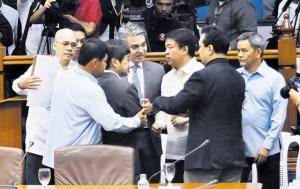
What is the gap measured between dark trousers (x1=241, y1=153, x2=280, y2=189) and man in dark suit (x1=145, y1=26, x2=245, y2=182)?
2.36 ft

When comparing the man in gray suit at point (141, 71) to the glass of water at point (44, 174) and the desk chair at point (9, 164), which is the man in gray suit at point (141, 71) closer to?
the desk chair at point (9, 164)

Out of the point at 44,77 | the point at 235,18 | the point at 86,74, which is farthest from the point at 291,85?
the point at 235,18

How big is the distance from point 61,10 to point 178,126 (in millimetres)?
2548

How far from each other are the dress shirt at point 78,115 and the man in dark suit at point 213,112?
36cm

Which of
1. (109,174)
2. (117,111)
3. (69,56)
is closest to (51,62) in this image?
(69,56)

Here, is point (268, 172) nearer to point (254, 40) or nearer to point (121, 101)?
point (254, 40)

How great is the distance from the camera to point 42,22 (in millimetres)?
9914

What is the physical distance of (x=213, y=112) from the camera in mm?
7004

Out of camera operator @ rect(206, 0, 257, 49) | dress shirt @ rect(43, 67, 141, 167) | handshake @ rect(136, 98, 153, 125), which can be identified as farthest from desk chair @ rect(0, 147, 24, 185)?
camera operator @ rect(206, 0, 257, 49)

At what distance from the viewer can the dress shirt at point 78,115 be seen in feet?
23.5

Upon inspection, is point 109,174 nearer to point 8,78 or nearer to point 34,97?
point 34,97

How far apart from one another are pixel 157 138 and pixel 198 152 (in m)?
0.68

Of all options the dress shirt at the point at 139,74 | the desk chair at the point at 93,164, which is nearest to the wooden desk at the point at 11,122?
the dress shirt at the point at 139,74

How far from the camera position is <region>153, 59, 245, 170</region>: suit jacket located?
6.97 m
